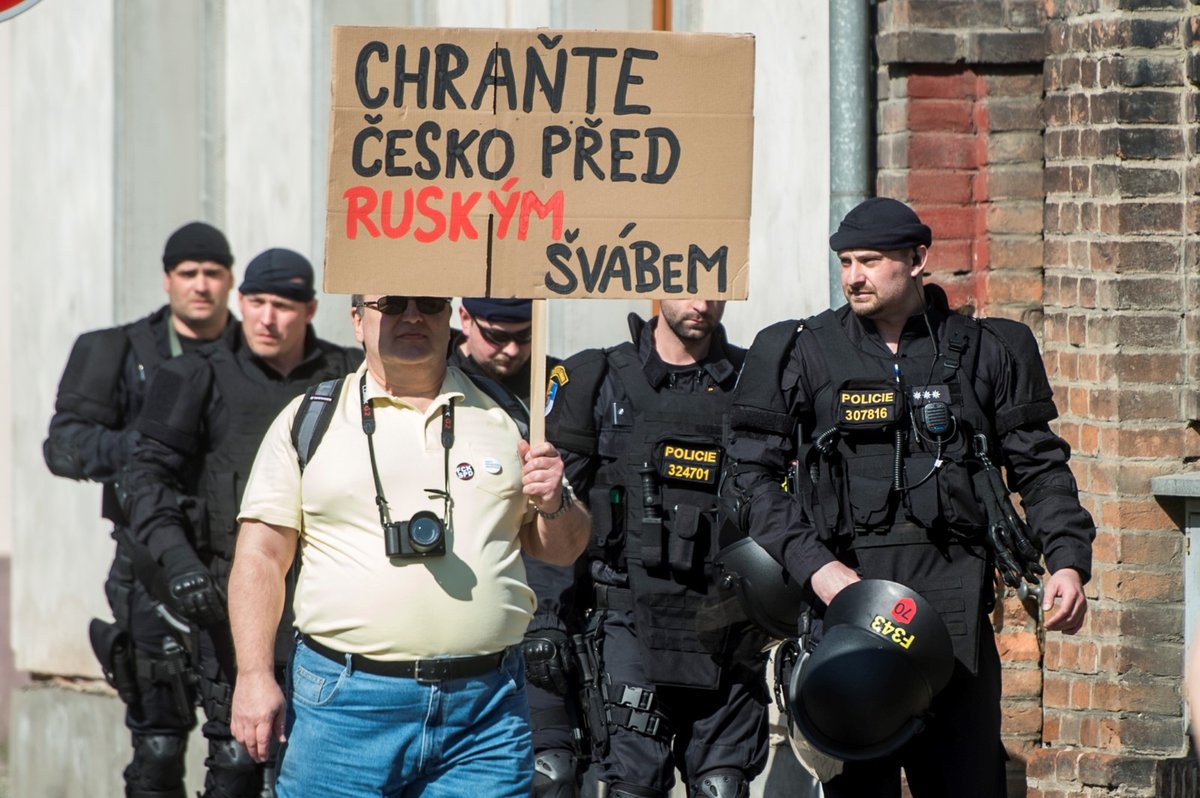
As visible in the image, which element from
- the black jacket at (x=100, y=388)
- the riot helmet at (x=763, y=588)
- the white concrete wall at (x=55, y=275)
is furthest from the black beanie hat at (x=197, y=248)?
the riot helmet at (x=763, y=588)

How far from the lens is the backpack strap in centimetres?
482

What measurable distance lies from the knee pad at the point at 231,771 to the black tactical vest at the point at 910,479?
8.41 feet

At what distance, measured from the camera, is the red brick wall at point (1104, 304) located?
6711 millimetres

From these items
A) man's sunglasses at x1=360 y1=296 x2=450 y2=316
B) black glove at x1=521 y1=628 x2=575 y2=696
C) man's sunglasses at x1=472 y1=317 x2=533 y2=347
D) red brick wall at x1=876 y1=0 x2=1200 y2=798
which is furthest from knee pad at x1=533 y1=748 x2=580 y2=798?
man's sunglasses at x1=360 y1=296 x2=450 y2=316

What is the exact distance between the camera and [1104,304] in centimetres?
678

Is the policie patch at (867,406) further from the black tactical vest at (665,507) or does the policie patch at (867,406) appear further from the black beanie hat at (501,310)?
the black beanie hat at (501,310)

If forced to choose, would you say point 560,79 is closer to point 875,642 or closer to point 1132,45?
point 875,642

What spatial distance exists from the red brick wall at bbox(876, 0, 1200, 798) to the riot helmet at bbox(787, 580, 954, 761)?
149cm

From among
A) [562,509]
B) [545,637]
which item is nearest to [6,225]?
[545,637]

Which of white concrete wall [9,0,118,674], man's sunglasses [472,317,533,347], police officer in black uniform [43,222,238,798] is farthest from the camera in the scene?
white concrete wall [9,0,118,674]

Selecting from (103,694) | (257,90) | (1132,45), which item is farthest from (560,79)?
(103,694)

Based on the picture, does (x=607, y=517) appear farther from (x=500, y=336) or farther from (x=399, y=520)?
(x=399, y=520)

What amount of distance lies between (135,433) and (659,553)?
7.05 feet

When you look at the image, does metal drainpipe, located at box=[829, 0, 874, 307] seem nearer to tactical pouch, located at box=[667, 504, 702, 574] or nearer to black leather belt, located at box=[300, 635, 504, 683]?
tactical pouch, located at box=[667, 504, 702, 574]
